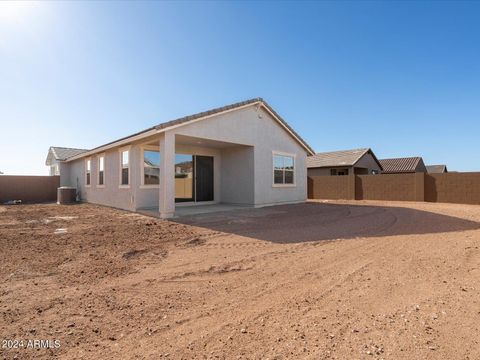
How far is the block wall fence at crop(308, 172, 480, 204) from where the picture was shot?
15.0 meters

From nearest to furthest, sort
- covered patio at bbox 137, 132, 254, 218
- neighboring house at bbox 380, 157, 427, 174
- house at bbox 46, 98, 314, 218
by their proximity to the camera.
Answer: house at bbox 46, 98, 314, 218 < covered patio at bbox 137, 132, 254, 218 < neighboring house at bbox 380, 157, 427, 174

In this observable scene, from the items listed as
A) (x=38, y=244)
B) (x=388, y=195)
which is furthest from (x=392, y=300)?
(x=388, y=195)

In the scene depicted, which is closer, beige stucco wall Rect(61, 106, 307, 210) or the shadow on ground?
the shadow on ground

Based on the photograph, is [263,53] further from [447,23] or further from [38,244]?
[38,244]

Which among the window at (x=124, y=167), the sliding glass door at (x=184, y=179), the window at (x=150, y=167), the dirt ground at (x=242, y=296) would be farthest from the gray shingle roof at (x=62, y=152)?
the dirt ground at (x=242, y=296)

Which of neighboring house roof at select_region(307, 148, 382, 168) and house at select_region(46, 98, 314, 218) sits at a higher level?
neighboring house roof at select_region(307, 148, 382, 168)

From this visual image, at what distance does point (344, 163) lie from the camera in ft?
89.7

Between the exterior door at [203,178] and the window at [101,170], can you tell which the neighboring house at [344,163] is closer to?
the exterior door at [203,178]

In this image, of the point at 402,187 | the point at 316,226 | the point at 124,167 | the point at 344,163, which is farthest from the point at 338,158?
the point at 124,167

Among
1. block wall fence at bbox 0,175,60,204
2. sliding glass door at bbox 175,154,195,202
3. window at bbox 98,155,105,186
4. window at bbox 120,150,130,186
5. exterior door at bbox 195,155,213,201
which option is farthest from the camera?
block wall fence at bbox 0,175,60,204

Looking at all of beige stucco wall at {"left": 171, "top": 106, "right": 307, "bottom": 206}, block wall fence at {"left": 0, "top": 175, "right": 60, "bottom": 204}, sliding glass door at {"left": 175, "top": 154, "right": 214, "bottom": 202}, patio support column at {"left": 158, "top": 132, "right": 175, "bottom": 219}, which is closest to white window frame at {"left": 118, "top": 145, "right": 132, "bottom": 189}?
sliding glass door at {"left": 175, "top": 154, "right": 214, "bottom": 202}

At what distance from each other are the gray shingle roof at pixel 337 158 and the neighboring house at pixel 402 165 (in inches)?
295

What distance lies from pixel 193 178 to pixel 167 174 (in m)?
3.86

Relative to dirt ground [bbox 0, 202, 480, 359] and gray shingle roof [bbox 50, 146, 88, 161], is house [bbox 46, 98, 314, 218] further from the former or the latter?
gray shingle roof [bbox 50, 146, 88, 161]
